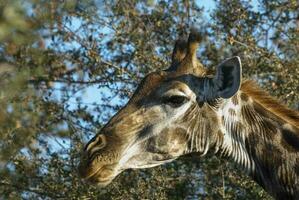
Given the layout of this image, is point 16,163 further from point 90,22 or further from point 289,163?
point 289,163

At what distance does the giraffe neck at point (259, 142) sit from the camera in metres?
8.05

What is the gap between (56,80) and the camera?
14.0 m

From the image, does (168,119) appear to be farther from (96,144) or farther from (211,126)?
(96,144)

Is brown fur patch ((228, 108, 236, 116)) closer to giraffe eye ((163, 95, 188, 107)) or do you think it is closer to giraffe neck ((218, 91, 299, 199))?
giraffe neck ((218, 91, 299, 199))

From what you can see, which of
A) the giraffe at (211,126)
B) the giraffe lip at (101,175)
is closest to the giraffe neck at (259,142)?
the giraffe at (211,126)

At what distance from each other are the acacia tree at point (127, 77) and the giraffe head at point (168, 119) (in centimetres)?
312

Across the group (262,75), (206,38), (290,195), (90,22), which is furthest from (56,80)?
(290,195)

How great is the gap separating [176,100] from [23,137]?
4477 mm

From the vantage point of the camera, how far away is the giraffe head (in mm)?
7938

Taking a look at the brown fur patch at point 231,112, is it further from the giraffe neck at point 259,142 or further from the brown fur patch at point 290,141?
the brown fur patch at point 290,141

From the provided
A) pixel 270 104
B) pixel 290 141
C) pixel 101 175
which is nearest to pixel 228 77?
pixel 270 104

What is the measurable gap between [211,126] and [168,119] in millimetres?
437

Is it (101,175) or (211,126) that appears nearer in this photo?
(101,175)

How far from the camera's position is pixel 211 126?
326 inches
